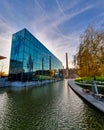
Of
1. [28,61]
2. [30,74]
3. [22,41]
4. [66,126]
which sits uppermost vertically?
[22,41]

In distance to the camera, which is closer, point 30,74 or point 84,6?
point 84,6

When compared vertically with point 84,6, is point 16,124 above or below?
below

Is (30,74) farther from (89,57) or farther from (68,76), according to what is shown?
(68,76)

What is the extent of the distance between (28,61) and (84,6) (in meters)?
25.4

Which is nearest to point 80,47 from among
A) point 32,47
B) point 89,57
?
point 89,57

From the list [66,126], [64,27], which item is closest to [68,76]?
[64,27]

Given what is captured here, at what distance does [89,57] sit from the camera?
11828mm

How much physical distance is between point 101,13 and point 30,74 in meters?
28.2

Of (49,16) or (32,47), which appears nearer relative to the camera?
(49,16)

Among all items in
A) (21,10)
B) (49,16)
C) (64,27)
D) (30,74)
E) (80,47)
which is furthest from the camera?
(30,74)

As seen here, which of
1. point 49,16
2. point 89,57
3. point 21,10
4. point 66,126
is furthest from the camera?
point 49,16

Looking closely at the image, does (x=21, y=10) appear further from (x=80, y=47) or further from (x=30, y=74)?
(x=30, y=74)

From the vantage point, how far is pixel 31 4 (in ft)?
43.0

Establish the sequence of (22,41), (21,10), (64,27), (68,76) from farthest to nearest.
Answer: (68,76) < (22,41) < (64,27) < (21,10)
